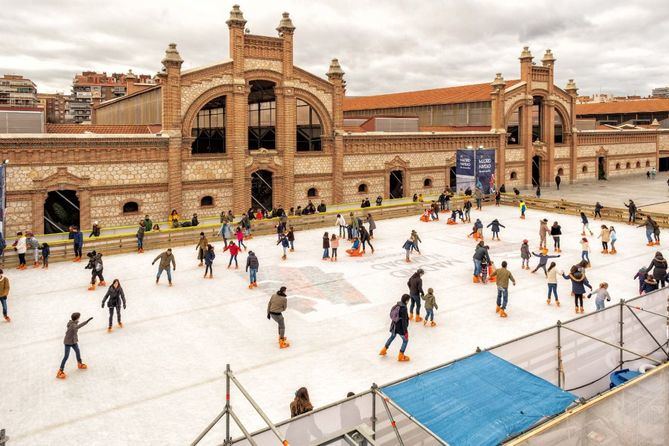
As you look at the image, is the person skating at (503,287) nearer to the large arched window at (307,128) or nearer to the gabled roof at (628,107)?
the large arched window at (307,128)

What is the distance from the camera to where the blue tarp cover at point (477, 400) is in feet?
21.6

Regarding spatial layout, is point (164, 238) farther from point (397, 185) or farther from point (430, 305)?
point (397, 185)

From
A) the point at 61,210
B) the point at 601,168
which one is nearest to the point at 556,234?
the point at 61,210

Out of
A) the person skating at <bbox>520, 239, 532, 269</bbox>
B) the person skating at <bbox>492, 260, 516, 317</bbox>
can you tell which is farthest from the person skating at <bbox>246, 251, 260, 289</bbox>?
the person skating at <bbox>520, 239, 532, 269</bbox>

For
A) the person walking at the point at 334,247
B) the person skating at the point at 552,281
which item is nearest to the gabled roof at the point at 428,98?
the person walking at the point at 334,247

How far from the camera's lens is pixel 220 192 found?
31.1 meters

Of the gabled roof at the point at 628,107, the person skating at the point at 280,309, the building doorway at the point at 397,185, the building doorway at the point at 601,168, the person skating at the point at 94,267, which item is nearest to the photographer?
the person skating at the point at 280,309

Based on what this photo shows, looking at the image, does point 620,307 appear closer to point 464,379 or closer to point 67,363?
point 464,379

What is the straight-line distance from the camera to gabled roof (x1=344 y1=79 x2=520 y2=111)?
160 ft

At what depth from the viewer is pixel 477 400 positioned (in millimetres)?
7051

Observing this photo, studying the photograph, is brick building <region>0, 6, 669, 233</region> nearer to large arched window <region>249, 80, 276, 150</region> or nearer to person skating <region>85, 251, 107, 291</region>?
large arched window <region>249, 80, 276, 150</region>

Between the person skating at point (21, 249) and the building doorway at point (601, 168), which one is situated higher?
the building doorway at point (601, 168)

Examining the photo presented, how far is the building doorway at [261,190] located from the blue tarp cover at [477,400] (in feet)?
86.4

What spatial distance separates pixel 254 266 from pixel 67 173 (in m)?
15.0
